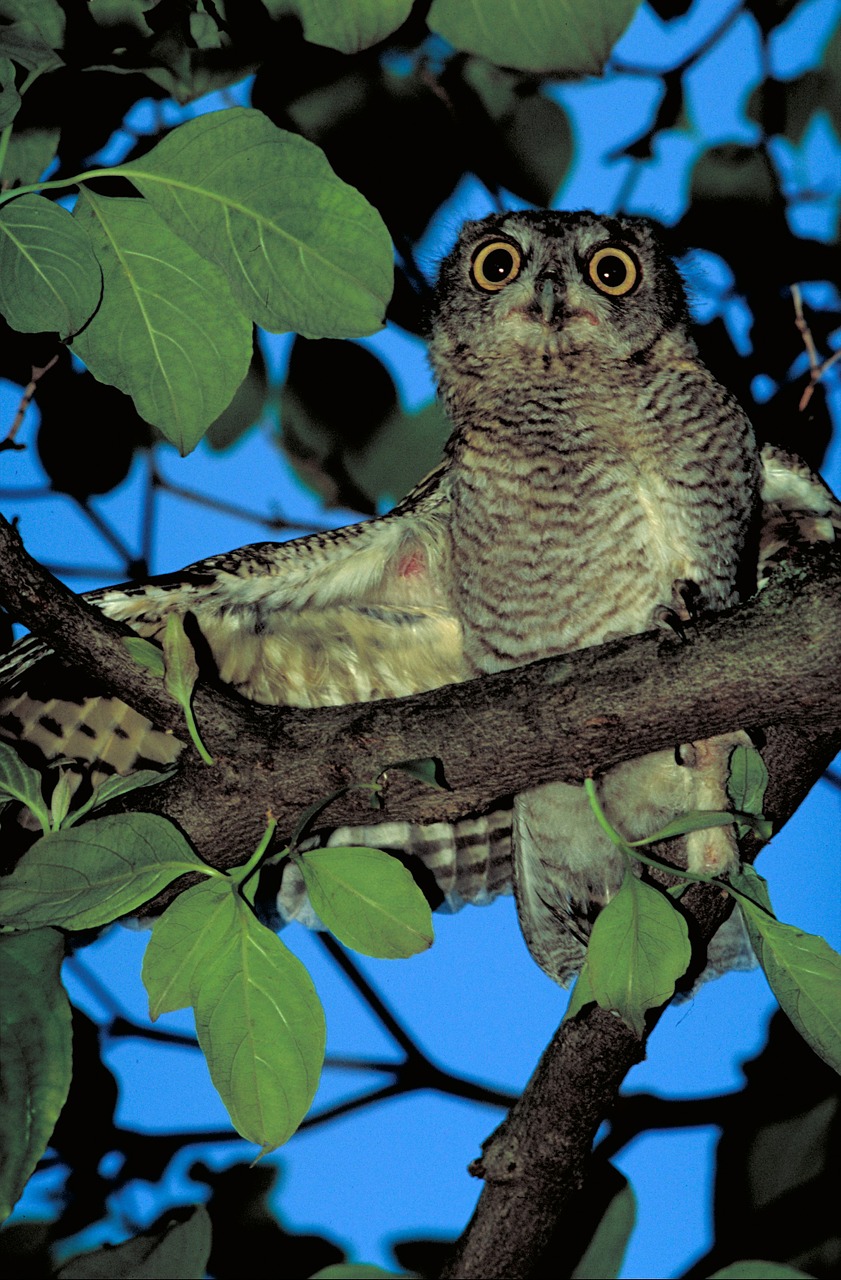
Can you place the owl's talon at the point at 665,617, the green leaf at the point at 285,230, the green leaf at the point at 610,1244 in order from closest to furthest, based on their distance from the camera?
the green leaf at the point at 285,230
the green leaf at the point at 610,1244
the owl's talon at the point at 665,617

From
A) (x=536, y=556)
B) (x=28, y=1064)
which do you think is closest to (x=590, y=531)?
(x=536, y=556)

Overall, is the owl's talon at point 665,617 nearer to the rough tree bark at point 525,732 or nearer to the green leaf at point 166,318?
the rough tree bark at point 525,732

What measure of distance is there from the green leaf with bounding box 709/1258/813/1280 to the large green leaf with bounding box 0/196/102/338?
99 cm

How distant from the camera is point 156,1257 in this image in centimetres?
103

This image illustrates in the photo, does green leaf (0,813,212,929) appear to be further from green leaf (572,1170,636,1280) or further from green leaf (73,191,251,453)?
green leaf (572,1170,636,1280)

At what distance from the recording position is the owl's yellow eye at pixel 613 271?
5.96ft

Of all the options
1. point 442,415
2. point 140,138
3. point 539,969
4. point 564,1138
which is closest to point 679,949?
point 564,1138

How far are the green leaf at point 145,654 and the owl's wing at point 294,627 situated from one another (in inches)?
13.5

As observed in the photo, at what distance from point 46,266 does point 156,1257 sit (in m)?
0.92

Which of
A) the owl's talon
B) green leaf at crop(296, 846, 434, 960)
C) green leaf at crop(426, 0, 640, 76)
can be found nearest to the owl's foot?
the owl's talon

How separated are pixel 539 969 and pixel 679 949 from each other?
1014mm

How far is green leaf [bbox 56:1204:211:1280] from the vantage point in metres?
1.02

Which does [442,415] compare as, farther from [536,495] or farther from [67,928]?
[67,928]

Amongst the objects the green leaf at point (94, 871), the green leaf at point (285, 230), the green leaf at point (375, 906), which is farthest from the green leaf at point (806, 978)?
the green leaf at point (285, 230)
